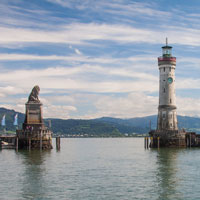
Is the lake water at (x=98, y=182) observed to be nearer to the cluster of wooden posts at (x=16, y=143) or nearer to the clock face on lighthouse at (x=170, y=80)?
the cluster of wooden posts at (x=16, y=143)

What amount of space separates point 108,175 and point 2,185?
15615mm

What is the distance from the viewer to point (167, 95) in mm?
117375

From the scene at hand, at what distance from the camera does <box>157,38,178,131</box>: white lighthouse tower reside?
117 metres

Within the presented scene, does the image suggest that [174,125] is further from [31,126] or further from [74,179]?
[74,179]

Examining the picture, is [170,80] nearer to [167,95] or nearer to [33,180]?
[167,95]

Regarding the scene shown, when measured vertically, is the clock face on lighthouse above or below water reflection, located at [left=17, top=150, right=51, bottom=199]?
above

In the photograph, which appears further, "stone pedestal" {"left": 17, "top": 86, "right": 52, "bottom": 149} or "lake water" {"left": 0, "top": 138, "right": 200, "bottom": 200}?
"stone pedestal" {"left": 17, "top": 86, "right": 52, "bottom": 149}

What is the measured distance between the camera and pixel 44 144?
10688cm

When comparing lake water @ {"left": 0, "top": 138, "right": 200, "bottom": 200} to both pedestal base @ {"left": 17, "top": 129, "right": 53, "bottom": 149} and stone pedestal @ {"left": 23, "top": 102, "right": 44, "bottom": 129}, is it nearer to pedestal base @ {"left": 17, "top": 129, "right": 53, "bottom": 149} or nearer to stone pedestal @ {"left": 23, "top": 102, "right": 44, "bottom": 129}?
pedestal base @ {"left": 17, "top": 129, "right": 53, "bottom": 149}

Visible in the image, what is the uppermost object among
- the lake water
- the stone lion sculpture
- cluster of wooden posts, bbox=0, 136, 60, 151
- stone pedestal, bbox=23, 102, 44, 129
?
the stone lion sculpture

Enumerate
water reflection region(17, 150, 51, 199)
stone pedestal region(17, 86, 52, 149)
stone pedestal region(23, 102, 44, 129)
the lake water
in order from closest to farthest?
the lake water → water reflection region(17, 150, 51, 199) → stone pedestal region(17, 86, 52, 149) → stone pedestal region(23, 102, 44, 129)

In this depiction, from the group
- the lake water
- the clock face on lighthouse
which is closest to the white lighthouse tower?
the clock face on lighthouse

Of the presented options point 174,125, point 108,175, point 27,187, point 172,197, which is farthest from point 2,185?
point 174,125

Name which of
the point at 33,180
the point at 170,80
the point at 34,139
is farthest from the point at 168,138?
the point at 33,180
